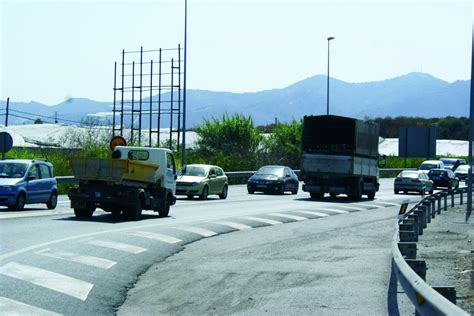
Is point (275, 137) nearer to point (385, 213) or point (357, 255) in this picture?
point (385, 213)

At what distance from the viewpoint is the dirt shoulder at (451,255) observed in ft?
36.9

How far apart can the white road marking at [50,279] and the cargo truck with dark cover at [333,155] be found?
2553 cm

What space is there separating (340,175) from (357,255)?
2204 cm

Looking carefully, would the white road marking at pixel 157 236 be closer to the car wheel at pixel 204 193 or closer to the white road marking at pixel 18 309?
the white road marking at pixel 18 309

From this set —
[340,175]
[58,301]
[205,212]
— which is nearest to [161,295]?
[58,301]

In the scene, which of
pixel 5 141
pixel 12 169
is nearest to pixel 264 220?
pixel 12 169

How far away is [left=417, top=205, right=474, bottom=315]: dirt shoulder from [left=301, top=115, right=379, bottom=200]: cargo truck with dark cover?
34.9 ft

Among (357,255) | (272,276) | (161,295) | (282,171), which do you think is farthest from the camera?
(282,171)

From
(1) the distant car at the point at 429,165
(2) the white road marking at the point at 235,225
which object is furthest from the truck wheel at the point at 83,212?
(1) the distant car at the point at 429,165

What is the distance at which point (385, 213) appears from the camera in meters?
29.9

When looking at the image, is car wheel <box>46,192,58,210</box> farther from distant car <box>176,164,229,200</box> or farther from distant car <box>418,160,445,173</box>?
distant car <box>418,160,445,173</box>

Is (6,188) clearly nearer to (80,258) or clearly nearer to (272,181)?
(80,258)

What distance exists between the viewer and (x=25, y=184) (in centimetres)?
2498

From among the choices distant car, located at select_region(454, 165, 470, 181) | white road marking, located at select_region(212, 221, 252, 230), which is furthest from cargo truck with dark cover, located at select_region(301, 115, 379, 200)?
distant car, located at select_region(454, 165, 470, 181)
